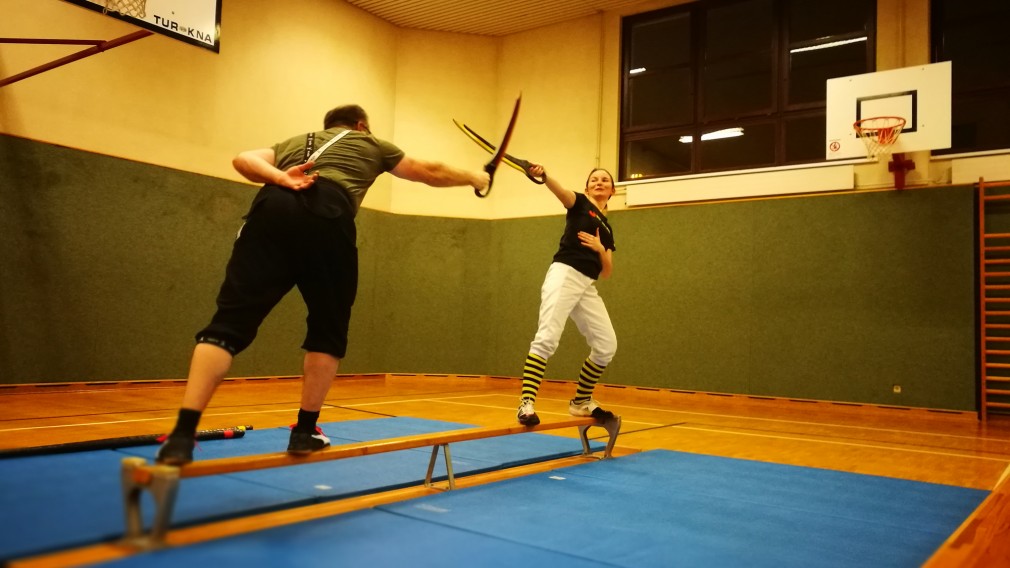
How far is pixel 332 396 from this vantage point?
7.46m

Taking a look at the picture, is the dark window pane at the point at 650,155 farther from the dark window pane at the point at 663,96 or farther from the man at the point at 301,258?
the man at the point at 301,258

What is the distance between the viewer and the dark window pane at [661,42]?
9.41m

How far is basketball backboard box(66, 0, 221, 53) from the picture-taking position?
677 centimetres

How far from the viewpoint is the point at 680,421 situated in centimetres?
640

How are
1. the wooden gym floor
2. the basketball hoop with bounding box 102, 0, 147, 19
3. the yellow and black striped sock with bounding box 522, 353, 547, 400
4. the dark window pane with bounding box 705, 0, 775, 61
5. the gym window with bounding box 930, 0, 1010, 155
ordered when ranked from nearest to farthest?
the wooden gym floor
the yellow and black striped sock with bounding box 522, 353, 547, 400
the basketball hoop with bounding box 102, 0, 147, 19
the gym window with bounding box 930, 0, 1010, 155
the dark window pane with bounding box 705, 0, 775, 61

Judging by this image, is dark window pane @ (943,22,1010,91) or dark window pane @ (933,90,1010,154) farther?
dark window pane @ (943,22,1010,91)

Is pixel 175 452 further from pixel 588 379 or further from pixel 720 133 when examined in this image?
pixel 720 133

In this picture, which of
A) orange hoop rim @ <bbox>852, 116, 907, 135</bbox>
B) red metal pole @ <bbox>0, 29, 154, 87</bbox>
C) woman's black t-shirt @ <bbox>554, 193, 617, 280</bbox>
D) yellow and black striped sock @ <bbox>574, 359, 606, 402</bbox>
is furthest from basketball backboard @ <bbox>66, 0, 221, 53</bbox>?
orange hoop rim @ <bbox>852, 116, 907, 135</bbox>

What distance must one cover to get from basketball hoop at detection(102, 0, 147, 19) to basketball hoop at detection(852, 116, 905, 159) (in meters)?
7.31

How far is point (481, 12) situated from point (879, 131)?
542 centimetres

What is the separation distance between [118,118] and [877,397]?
8.54 m

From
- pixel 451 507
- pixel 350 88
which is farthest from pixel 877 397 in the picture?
pixel 350 88

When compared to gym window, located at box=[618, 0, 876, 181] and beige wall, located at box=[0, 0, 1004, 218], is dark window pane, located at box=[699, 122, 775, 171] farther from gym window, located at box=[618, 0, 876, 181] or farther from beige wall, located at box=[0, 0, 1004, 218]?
beige wall, located at box=[0, 0, 1004, 218]

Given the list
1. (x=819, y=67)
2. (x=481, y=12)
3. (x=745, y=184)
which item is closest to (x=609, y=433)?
(x=745, y=184)
